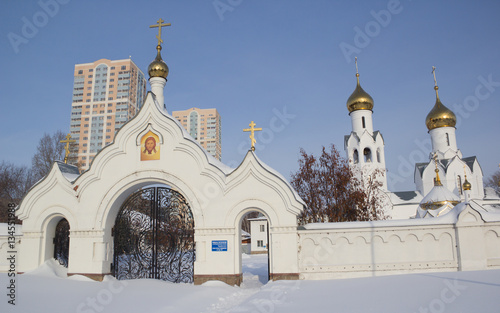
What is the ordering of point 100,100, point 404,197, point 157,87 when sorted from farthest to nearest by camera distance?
1. point 100,100
2. point 404,197
3. point 157,87

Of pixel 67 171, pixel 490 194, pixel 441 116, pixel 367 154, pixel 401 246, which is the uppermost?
pixel 441 116

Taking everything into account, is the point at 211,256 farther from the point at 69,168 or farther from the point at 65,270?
the point at 69,168

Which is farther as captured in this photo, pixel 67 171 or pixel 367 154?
pixel 367 154

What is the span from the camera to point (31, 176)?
110 feet

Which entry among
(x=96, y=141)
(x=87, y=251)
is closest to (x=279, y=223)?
(x=87, y=251)

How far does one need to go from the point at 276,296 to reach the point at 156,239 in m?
5.31

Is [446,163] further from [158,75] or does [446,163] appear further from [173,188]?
[173,188]

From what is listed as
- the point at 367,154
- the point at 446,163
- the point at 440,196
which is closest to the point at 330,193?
the point at 440,196

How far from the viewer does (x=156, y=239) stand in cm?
1248

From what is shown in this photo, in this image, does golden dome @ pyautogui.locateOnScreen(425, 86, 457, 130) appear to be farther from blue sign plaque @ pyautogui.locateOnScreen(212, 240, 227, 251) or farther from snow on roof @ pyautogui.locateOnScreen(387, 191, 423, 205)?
blue sign plaque @ pyautogui.locateOnScreen(212, 240, 227, 251)

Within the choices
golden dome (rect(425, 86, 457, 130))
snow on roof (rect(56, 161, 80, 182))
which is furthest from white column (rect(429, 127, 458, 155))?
snow on roof (rect(56, 161, 80, 182))

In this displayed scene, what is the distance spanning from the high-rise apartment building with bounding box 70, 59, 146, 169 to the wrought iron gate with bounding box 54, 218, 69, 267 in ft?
208

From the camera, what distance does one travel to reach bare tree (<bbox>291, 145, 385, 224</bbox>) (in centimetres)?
2342

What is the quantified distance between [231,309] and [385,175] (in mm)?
31088
